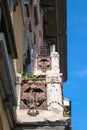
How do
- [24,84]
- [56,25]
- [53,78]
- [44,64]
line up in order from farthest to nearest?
[56,25] < [44,64] < [53,78] < [24,84]

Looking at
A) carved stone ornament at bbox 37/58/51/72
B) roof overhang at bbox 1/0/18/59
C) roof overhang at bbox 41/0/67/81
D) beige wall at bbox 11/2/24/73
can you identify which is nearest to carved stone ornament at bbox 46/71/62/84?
beige wall at bbox 11/2/24/73

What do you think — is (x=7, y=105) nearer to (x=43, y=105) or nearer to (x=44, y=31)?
(x=43, y=105)

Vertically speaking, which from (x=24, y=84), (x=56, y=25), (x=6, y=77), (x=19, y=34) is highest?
(x=6, y=77)

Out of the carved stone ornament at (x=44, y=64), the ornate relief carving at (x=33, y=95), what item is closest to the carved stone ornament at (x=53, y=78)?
the ornate relief carving at (x=33, y=95)

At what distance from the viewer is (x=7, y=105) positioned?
379 inches

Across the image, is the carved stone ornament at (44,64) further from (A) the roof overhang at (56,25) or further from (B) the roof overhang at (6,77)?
(A) the roof overhang at (56,25)

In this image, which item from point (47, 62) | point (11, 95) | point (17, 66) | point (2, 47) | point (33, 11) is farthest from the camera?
point (33, 11)

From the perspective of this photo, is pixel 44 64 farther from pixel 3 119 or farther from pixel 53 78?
pixel 3 119

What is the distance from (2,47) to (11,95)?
66.3 inches

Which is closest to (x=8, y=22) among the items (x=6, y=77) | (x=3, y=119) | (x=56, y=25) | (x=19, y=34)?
(x=6, y=77)

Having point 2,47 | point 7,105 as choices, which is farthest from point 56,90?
point 2,47

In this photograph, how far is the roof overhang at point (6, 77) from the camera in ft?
26.5

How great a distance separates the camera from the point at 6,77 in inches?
348

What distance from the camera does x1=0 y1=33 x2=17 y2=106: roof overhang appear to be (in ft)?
26.5
